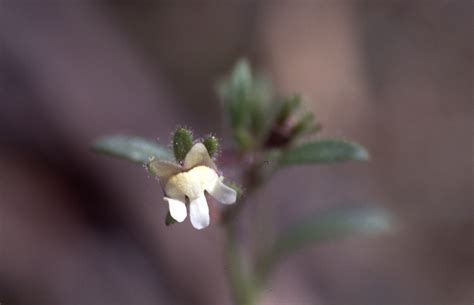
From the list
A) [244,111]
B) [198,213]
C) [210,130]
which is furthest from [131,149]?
[210,130]

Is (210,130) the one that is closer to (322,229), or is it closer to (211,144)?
(322,229)

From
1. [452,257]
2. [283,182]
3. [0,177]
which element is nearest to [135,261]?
[0,177]

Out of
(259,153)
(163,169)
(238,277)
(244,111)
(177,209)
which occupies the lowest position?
(177,209)

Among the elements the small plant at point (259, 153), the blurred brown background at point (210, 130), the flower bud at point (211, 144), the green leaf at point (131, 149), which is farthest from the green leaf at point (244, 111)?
the blurred brown background at point (210, 130)

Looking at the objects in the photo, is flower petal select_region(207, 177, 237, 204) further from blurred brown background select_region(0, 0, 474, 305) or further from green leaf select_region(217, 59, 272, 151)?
blurred brown background select_region(0, 0, 474, 305)

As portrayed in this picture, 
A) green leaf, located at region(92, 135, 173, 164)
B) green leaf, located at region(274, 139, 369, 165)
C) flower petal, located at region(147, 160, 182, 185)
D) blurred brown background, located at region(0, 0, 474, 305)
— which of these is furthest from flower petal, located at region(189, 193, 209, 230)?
blurred brown background, located at region(0, 0, 474, 305)

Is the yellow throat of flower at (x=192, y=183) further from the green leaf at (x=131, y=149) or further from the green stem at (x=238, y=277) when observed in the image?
the green stem at (x=238, y=277)
